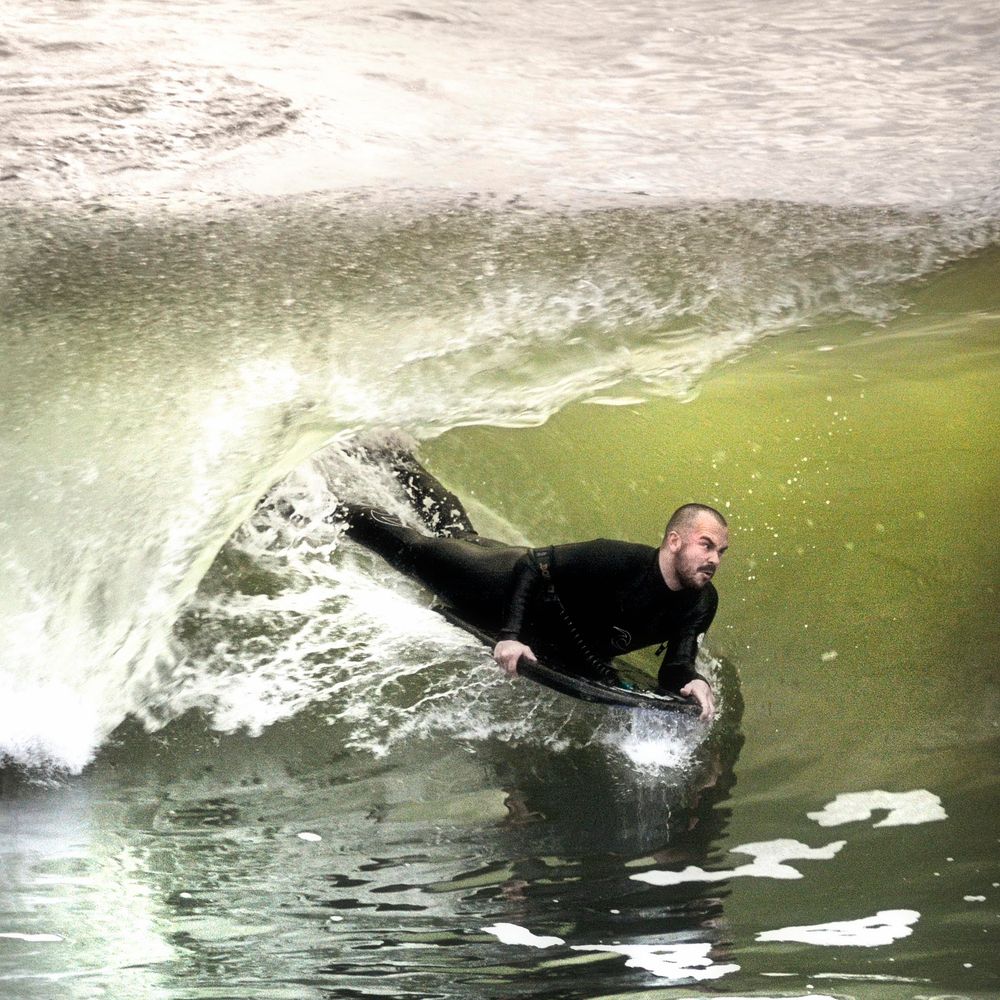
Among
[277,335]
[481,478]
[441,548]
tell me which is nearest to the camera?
[441,548]

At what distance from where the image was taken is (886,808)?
2594mm

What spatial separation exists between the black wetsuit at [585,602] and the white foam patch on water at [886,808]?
1.32 feet

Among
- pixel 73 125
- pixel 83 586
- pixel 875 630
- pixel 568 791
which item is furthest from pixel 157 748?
pixel 875 630

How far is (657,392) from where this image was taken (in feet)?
14.3

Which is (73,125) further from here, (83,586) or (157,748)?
(157,748)

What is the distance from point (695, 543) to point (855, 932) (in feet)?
2.92

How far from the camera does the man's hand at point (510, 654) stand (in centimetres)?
252

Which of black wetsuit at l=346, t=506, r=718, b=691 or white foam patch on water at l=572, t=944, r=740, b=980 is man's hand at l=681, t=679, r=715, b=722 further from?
white foam patch on water at l=572, t=944, r=740, b=980

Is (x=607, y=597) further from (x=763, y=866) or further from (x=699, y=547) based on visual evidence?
(x=763, y=866)

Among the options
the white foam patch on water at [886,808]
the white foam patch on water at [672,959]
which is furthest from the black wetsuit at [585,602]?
the white foam patch on water at [672,959]

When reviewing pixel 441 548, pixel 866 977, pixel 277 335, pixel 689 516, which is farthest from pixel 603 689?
pixel 277 335

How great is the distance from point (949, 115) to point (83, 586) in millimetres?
2489

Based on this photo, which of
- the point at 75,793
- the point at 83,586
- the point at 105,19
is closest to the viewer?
the point at 75,793

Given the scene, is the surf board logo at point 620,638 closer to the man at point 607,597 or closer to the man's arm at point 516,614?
Answer: the man at point 607,597
